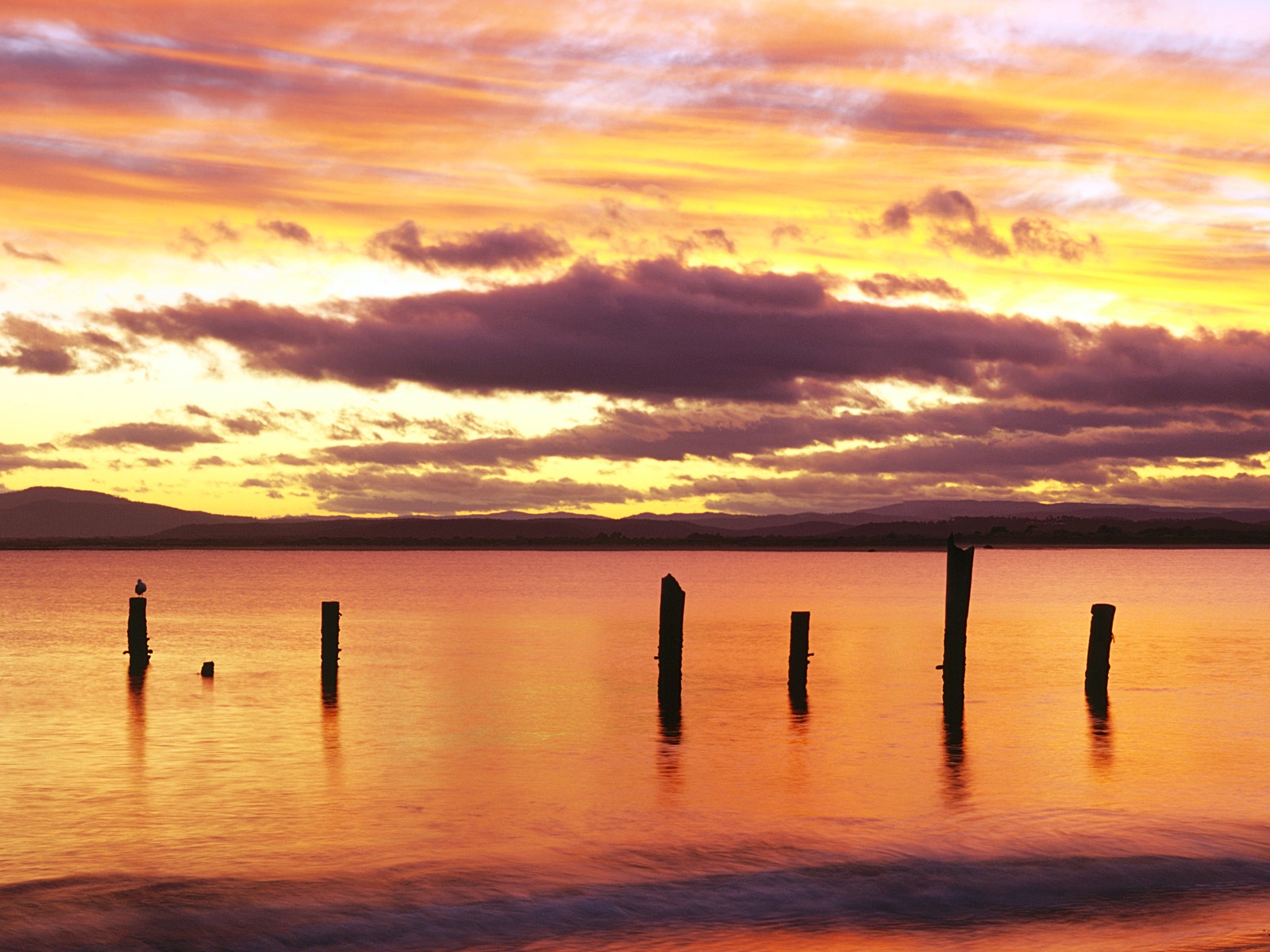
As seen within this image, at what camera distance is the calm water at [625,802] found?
585 inches

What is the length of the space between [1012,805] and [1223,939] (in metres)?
7.50

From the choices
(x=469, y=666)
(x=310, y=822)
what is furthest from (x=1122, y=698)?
(x=310, y=822)

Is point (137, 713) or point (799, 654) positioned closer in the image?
point (137, 713)

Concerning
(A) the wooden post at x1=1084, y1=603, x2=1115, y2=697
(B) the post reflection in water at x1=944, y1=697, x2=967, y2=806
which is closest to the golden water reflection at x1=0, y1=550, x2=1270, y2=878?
(B) the post reflection in water at x1=944, y1=697, x2=967, y2=806

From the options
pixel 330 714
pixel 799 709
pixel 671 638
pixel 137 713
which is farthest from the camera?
pixel 799 709

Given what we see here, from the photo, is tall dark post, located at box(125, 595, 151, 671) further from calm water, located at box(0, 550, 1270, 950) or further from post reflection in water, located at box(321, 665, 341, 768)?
post reflection in water, located at box(321, 665, 341, 768)

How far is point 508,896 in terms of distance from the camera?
15.6 metres

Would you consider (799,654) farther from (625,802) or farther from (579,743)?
(625,802)

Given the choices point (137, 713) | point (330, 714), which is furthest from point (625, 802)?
point (137, 713)

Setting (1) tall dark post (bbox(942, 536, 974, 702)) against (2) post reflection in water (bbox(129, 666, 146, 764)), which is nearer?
(2) post reflection in water (bbox(129, 666, 146, 764))

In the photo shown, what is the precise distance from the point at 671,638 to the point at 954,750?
7.03 metres

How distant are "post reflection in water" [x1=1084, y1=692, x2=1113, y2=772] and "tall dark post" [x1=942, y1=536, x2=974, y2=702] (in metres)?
3.12

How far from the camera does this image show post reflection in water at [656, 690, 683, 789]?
2384 cm

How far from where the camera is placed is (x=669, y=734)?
28.2 meters
